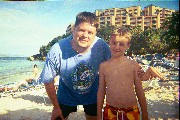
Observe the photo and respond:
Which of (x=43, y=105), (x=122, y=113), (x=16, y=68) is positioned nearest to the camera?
(x=122, y=113)

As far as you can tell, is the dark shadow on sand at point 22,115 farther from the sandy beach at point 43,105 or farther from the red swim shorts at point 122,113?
the red swim shorts at point 122,113

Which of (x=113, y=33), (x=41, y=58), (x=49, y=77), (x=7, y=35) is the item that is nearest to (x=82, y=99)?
(x=49, y=77)

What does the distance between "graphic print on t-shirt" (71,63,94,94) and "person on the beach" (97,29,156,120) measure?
5.4 inches

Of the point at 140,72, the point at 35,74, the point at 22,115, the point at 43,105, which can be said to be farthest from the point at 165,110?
the point at 22,115

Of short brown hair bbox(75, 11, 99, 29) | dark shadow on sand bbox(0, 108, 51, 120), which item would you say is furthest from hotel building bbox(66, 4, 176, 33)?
dark shadow on sand bbox(0, 108, 51, 120)

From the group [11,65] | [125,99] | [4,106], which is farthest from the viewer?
[4,106]

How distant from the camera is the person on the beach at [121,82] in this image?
2.65m

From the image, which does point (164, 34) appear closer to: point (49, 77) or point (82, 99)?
point (82, 99)

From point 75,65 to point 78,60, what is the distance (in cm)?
6

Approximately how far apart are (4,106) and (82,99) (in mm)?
949

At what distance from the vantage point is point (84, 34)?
2.72 m

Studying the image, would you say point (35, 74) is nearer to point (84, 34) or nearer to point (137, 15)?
point (84, 34)

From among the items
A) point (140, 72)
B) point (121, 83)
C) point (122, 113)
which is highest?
point (140, 72)

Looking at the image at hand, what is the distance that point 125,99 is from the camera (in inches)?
105
